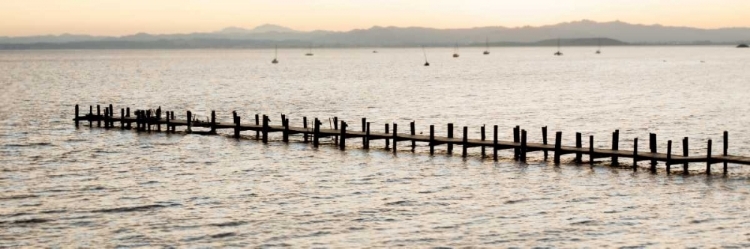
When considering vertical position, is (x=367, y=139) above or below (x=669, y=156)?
below

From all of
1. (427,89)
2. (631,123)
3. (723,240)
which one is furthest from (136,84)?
(723,240)

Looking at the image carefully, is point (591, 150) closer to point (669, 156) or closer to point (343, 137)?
point (669, 156)

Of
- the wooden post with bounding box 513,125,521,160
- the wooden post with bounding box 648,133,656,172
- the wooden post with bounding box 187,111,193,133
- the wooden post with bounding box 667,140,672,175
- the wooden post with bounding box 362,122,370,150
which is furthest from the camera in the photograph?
the wooden post with bounding box 187,111,193,133

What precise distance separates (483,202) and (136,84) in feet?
378

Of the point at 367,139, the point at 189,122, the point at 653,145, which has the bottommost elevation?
the point at 367,139

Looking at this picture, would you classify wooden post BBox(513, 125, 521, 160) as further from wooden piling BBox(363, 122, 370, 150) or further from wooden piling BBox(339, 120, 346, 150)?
wooden piling BBox(339, 120, 346, 150)

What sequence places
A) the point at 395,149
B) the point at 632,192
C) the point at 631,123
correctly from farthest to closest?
the point at 631,123
the point at 395,149
the point at 632,192

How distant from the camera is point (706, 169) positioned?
4438cm

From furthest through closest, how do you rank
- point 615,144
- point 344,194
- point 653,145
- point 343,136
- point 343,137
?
1. point 343,137
2. point 343,136
3. point 615,144
4. point 653,145
5. point 344,194

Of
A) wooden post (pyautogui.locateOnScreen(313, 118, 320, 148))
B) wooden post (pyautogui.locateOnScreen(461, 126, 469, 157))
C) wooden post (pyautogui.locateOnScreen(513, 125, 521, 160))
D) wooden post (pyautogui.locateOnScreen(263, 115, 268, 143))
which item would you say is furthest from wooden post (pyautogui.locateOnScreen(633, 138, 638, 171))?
wooden post (pyautogui.locateOnScreen(263, 115, 268, 143))

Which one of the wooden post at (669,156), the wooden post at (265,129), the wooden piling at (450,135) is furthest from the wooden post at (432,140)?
the wooden post at (669,156)

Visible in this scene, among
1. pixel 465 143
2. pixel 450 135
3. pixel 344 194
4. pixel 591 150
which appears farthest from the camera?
pixel 450 135

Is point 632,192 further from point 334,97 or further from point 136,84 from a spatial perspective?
point 136,84

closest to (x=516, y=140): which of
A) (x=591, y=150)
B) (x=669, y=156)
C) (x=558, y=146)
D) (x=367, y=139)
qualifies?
(x=558, y=146)
